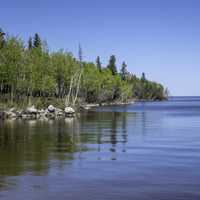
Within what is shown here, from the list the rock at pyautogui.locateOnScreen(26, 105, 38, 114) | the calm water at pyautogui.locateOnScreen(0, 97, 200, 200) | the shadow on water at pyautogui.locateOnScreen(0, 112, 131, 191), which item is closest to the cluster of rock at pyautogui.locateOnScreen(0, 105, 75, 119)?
the rock at pyautogui.locateOnScreen(26, 105, 38, 114)

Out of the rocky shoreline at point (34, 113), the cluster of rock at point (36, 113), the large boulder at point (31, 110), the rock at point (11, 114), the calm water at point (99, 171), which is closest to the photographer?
the calm water at point (99, 171)

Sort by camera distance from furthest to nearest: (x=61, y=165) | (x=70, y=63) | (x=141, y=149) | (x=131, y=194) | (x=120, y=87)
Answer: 1. (x=120, y=87)
2. (x=70, y=63)
3. (x=141, y=149)
4. (x=61, y=165)
5. (x=131, y=194)

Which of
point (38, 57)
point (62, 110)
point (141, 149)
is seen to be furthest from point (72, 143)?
point (38, 57)

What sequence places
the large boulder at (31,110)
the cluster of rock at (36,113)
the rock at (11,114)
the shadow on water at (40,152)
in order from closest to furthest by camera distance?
the shadow on water at (40,152) < the rock at (11,114) < the cluster of rock at (36,113) < the large boulder at (31,110)

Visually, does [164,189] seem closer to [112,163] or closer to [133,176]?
[133,176]

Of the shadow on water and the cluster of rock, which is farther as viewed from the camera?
the cluster of rock

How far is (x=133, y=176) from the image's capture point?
2050cm

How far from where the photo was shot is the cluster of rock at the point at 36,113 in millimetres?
72625

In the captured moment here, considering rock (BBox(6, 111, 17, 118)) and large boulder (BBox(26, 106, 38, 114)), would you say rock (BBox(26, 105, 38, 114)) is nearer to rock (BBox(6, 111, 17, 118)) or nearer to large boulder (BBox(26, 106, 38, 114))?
large boulder (BBox(26, 106, 38, 114))

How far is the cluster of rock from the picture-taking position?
2859 inches

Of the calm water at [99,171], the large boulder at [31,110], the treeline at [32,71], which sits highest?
the treeline at [32,71]

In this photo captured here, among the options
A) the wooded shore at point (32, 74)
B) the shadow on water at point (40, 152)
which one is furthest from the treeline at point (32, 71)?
the shadow on water at point (40, 152)

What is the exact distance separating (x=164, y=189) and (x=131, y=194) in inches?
60.4

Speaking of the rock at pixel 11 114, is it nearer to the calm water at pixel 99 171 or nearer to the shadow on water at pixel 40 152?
the shadow on water at pixel 40 152
